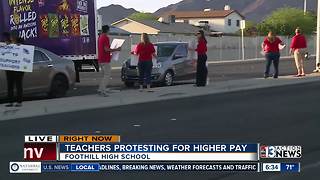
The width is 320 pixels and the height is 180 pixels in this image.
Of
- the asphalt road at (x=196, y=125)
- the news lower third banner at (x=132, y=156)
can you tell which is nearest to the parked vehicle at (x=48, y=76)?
the asphalt road at (x=196, y=125)

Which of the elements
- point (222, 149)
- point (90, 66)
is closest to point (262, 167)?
point (222, 149)

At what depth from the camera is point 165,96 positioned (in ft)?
51.6

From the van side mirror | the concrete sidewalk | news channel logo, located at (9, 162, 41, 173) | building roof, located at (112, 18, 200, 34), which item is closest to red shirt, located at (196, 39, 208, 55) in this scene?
the concrete sidewalk

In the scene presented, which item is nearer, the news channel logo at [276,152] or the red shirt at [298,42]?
the news channel logo at [276,152]

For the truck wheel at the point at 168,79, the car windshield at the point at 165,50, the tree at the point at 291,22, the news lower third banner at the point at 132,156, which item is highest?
the tree at the point at 291,22

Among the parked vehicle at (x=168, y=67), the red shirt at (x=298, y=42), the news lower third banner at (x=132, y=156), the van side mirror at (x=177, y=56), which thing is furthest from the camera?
the red shirt at (x=298, y=42)

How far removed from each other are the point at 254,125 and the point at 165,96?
523 centimetres

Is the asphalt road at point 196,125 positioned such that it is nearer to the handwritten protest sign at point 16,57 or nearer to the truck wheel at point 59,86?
the handwritten protest sign at point 16,57

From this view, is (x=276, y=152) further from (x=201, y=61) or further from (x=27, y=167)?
(x=201, y=61)

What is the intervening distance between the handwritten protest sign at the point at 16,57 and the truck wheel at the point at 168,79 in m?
6.29

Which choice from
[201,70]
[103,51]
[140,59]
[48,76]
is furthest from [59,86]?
[201,70]

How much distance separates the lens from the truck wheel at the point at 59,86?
15.3m

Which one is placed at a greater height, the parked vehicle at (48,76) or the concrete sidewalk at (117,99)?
the parked vehicle at (48,76)

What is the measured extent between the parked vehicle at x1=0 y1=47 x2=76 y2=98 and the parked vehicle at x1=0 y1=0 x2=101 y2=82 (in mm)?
1556
